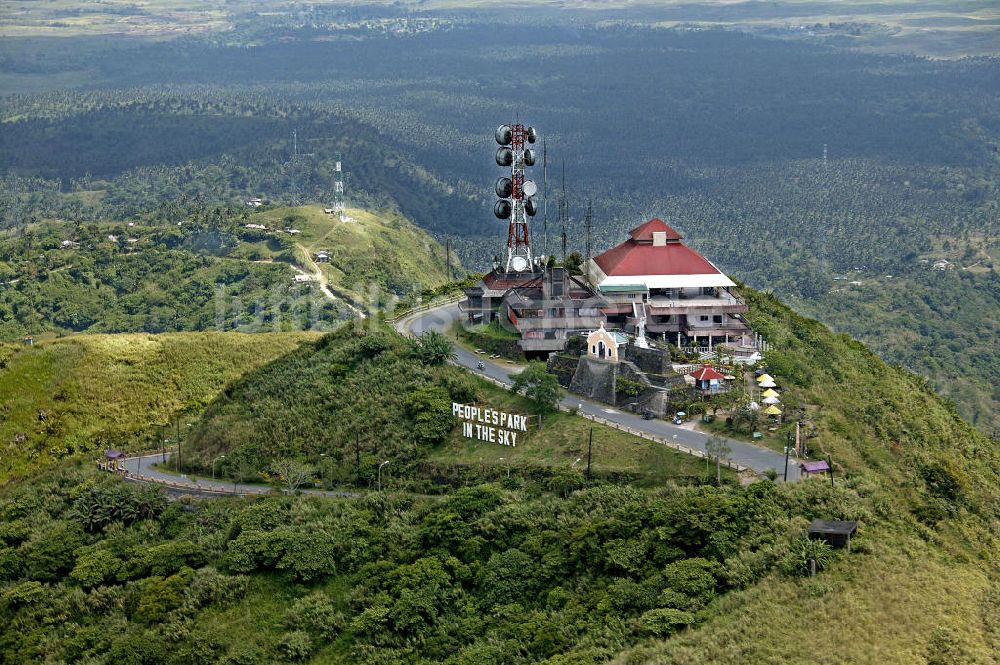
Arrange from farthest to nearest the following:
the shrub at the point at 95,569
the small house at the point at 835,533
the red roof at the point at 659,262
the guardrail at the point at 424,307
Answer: the guardrail at the point at 424,307 → the red roof at the point at 659,262 → the shrub at the point at 95,569 → the small house at the point at 835,533

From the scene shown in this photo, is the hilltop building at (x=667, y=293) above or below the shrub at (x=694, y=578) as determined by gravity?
above

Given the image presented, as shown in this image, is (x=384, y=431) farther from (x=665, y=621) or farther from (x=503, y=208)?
(x=665, y=621)

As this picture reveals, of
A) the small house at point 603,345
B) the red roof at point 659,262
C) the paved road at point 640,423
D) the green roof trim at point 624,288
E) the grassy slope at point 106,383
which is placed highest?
the red roof at point 659,262

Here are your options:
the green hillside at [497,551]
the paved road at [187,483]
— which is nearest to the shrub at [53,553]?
the green hillside at [497,551]

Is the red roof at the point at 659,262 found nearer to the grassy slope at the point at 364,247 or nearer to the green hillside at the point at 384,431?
the green hillside at the point at 384,431

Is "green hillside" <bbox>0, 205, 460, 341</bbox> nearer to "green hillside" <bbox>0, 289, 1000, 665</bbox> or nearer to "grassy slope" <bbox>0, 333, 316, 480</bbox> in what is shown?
"grassy slope" <bbox>0, 333, 316, 480</bbox>

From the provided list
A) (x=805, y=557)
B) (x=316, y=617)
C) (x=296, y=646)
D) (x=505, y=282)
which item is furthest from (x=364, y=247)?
(x=805, y=557)

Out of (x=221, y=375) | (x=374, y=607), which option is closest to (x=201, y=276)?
(x=221, y=375)
